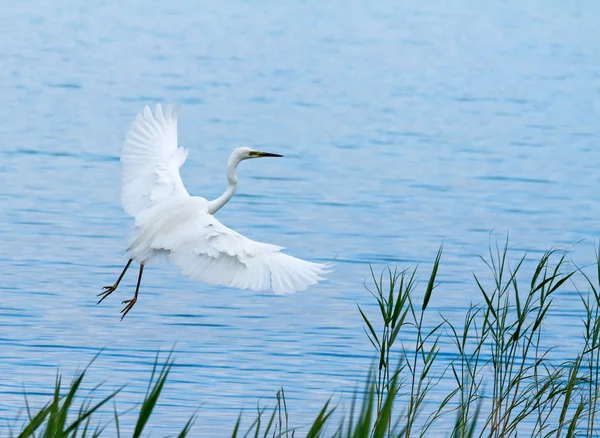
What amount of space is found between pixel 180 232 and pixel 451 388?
71.2 inches

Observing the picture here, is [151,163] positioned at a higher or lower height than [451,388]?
higher

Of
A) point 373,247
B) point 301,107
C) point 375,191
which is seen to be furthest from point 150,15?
point 373,247

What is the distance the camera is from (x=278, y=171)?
15148mm

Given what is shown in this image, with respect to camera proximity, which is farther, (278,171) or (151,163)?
(278,171)

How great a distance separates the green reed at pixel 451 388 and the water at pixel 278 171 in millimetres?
332

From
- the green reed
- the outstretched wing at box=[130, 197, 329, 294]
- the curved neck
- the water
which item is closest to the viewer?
the green reed

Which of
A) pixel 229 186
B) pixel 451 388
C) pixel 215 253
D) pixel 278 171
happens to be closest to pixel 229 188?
pixel 229 186

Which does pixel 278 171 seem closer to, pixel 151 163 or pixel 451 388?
pixel 151 163

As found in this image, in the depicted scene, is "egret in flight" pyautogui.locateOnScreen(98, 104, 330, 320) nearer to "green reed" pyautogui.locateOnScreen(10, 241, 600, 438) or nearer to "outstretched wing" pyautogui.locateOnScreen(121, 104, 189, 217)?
"outstretched wing" pyautogui.locateOnScreen(121, 104, 189, 217)

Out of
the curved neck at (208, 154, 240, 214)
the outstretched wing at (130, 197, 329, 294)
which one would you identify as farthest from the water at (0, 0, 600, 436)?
the curved neck at (208, 154, 240, 214)

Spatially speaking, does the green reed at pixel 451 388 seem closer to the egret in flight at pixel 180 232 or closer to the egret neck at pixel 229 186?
the egret in flight at pixel 180 232

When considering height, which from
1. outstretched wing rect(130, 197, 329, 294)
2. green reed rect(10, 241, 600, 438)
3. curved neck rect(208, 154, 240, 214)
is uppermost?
curved neck rect(208, 154, 240, 214)

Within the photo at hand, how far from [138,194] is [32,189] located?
5231 mm

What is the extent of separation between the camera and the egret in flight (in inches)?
285
